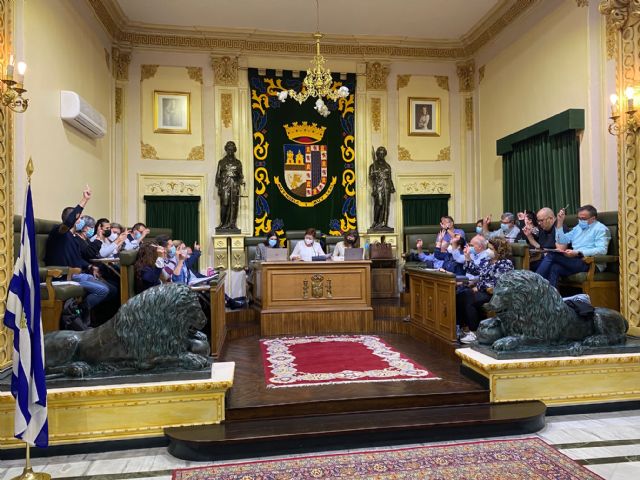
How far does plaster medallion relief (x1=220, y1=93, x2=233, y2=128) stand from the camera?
8.95 m

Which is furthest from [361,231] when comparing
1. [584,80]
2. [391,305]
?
[584,80]

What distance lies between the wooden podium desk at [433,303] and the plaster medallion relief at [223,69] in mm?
5133

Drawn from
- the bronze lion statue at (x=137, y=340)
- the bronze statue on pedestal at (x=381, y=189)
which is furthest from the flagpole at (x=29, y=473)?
the bronze statue on pedestal at (x=381, y=189)

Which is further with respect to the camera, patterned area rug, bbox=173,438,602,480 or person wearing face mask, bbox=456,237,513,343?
person wearing face mask, bbox=456,237,513,343

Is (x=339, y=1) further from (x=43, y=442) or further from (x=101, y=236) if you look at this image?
(x=43, y=442)

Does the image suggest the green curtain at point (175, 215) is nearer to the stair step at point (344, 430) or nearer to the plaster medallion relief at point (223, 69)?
the plaster medallion relief at point (223, 69)

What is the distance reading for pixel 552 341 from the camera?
3.86m

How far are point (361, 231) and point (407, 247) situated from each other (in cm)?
93

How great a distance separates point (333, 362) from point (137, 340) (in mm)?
1900

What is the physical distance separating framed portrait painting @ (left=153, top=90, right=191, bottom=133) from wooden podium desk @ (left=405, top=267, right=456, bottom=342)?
5118 mm

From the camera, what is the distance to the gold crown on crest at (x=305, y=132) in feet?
30.2

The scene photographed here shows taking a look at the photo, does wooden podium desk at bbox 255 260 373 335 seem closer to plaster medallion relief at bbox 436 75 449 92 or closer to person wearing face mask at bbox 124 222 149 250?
person wearing face mask at bbox 124 222 149 250

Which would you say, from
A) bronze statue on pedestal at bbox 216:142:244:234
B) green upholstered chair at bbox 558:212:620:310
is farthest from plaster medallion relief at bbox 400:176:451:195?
green upholstered chair at bbox 558:212:620:310

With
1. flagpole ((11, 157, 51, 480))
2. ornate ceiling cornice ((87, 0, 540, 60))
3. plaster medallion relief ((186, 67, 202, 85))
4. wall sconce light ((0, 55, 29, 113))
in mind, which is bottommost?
flagpole ((11, 157, 51, 480))
